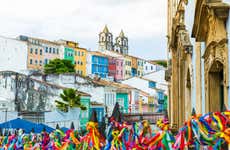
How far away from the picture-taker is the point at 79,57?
72.9 m

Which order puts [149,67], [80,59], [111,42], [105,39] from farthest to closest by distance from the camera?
[111,42], [105,39], [149,67], [80,59]

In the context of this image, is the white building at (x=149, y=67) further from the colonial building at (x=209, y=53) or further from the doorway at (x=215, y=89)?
the doorway at (x=215, y=89)

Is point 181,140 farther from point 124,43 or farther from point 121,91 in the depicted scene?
point 124,43

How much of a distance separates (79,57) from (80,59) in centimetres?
65

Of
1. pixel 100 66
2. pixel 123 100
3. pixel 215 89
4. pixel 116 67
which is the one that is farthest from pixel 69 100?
pixel 116 67

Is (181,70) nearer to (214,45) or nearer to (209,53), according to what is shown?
(209,53)

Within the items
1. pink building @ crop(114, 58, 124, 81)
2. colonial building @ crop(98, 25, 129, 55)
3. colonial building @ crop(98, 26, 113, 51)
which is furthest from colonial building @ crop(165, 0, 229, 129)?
colonial building @ crop(98, 26, 113, 51)

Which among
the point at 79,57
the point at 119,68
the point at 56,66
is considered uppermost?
the point at 79,57

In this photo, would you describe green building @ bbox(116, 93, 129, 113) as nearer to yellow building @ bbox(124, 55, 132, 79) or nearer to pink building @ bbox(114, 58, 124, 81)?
pink building @ bbox(114, 58, 124, 81)

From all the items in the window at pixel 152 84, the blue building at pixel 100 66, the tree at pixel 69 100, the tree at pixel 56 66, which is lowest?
the tree at pixel 69 100

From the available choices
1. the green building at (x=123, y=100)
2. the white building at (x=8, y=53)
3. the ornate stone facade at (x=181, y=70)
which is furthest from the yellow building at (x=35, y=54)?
the ornate stone facade at (x=181, y=70)

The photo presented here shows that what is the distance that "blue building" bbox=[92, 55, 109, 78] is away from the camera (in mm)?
76250

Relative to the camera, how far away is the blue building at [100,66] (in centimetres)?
7625

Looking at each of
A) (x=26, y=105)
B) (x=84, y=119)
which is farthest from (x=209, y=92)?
(x=26, y=105)
